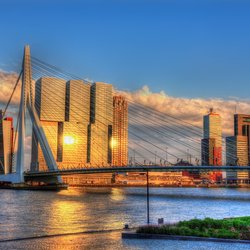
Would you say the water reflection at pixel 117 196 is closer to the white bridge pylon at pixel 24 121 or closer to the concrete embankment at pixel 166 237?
the white bridge pylon at pixel 24 121

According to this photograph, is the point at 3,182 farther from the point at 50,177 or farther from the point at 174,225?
the point at 174,225

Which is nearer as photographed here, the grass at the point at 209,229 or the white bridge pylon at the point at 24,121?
the grass at the point at 209,229

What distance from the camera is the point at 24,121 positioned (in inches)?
3834

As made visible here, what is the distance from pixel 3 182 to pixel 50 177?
14.7m

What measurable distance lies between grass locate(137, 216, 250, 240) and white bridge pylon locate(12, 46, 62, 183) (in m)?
73.4

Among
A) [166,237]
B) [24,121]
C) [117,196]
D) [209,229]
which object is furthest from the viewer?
[24,121]

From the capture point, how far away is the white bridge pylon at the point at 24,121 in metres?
96.8

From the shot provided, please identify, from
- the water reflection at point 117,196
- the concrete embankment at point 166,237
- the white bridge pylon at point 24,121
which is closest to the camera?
the concrete embankment at point 166,237

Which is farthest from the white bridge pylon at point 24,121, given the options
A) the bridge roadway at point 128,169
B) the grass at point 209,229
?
the grass at point 209,229

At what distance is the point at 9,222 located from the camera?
37.8 meters

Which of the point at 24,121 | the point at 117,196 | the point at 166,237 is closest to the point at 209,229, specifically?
the point at 166,237

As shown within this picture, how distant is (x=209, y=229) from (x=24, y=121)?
3037 inches

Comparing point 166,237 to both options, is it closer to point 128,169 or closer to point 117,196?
point 117,196

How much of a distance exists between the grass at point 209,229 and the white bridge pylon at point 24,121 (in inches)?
2888
